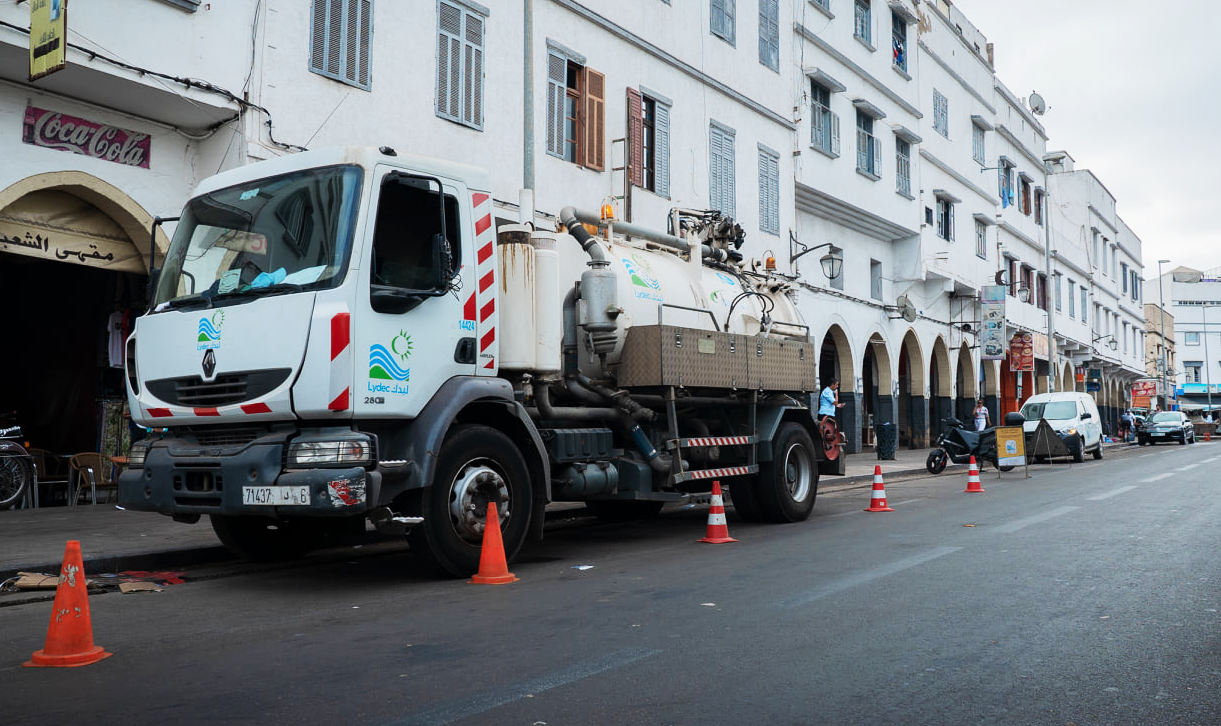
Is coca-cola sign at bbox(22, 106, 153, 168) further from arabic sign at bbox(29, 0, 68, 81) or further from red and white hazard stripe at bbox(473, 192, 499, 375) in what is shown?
red and white hazard stripe at bbox(473, 192, 499, 375)

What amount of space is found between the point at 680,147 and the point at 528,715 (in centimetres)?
1689

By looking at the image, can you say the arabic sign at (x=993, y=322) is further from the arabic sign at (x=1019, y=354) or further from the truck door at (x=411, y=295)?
the truck door at (x=411, y=295)

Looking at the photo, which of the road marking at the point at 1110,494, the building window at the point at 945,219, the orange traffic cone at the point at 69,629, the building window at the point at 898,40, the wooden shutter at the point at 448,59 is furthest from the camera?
the building window at the point at 945,219

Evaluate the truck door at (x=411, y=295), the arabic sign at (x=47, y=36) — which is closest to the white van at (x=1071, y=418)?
the truck door at (x=411, y=295)

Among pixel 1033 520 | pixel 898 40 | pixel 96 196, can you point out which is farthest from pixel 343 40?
pixel 898 40

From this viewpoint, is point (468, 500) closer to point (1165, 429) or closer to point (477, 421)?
point (477, 421)

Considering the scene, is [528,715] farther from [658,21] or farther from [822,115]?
[822,115]

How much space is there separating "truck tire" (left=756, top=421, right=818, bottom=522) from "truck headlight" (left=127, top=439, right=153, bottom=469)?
6395 mm

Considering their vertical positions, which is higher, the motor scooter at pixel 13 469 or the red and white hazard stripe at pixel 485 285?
the red and white hazard stripe at pixel 485 285

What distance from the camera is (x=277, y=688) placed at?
4410mm

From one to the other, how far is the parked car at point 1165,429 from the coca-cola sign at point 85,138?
40.6 metres

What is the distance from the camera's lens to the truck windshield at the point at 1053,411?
85.3 feet

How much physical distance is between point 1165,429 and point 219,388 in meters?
42.4

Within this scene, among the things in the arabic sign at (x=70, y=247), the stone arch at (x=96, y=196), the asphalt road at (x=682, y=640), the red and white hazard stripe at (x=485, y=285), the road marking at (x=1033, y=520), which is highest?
the stone arch at (x=96, y=196)
